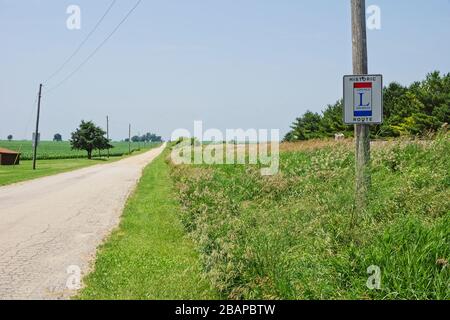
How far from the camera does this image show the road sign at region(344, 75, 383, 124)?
23.7ft

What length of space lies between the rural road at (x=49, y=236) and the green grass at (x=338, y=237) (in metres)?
2.07

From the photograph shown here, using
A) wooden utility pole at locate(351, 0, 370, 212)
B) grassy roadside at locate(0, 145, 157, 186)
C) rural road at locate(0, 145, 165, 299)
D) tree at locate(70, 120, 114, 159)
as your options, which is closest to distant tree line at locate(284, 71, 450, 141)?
grassy roadside at locate(0, 145, 157, 186)

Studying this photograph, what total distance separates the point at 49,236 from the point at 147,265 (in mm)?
3683

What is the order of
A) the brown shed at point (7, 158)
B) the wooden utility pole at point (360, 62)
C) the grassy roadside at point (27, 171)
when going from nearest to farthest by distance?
the wooden utility pole at point (360, 62)
the grassy roadside at point (27, 171)
the brown shed at point (7, 158)

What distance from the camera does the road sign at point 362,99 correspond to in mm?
7238

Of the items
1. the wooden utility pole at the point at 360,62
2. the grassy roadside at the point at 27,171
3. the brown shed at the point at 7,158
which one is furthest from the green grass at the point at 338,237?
the brown shed at the point at 7,158

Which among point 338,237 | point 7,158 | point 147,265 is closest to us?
point 338,237

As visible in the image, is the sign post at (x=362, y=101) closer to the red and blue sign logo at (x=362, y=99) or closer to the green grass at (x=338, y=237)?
the red and blue sign logo at (x=362, y=99)

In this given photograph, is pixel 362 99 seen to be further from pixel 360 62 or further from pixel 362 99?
pixel 360 62

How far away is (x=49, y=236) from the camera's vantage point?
922cm

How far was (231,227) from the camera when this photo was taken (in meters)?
7.66

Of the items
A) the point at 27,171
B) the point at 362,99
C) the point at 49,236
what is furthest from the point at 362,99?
the point at 27,171

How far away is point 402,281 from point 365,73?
4388 millimetres
